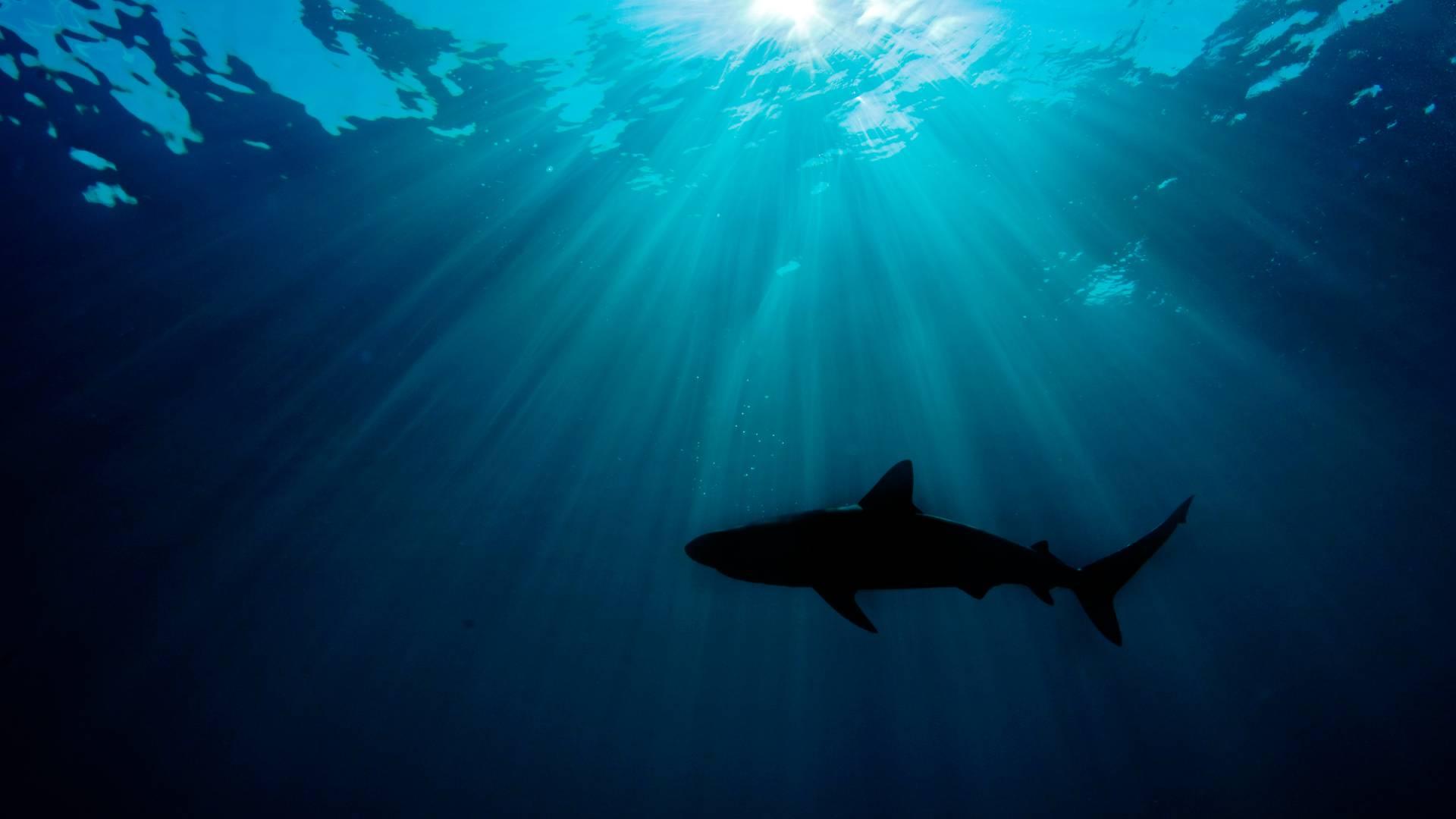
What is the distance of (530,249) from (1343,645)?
73.9m

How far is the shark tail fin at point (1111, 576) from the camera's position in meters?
3.72

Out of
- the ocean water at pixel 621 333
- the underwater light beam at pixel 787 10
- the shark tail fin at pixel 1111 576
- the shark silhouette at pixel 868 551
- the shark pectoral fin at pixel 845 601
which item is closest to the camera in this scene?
the shark silhouette at pixel 868 551

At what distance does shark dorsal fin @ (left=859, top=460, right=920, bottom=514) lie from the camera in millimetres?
2627

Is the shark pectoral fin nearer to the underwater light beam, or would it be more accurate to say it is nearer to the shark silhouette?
the shark silhouette

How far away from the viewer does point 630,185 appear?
13750 mm

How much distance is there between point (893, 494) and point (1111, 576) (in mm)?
2284

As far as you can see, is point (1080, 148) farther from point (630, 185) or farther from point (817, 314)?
point (630, 185)

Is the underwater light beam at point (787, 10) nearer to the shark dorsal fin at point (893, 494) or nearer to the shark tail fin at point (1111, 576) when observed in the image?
the shark tail fin at point (1111, 576)

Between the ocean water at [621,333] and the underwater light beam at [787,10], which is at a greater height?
→ the underwater light beam at [787,10]

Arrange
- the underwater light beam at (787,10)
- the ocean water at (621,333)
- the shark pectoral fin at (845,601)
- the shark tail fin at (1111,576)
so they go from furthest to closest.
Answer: the ocean water at (621,333) → the underwater light beam at (787,10) → the shark tail fin at (1111,576) → the shark pectoral fin at (845,601)

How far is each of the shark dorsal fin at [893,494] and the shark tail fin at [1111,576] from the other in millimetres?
1947

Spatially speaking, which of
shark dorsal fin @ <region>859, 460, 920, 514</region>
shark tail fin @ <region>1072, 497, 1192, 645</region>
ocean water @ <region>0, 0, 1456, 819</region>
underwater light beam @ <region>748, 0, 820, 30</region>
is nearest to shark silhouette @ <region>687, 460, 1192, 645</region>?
shark dorsal fin @ <region>859, 460, 920, 514</region>

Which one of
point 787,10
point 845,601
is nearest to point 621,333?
point 787,10

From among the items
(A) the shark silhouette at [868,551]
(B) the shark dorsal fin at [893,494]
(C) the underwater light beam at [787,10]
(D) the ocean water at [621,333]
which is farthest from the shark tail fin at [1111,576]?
(C) the underwater light beam at [787,10]
